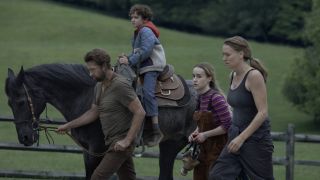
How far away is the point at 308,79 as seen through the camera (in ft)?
117

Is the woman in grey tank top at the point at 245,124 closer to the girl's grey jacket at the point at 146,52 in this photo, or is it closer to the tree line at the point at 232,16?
the girl's grey jacket at the point at 146,52

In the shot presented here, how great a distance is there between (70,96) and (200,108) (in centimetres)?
166

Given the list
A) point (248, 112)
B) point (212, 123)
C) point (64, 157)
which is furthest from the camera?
point (64, 157)

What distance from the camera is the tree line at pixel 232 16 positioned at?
74688mm

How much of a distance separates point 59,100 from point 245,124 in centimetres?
258

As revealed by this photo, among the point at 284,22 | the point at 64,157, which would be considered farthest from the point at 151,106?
the point at 284,22

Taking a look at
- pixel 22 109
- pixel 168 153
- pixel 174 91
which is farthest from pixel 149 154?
pixel 22 109

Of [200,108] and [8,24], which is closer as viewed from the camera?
[200,108]

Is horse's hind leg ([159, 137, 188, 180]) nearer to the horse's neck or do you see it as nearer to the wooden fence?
the horse's neck

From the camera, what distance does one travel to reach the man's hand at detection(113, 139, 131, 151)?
7.55 meters

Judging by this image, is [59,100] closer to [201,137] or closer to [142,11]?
[142,11]

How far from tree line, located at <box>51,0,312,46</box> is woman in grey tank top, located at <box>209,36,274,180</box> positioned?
64.0m

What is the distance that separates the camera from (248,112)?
23.5 feet

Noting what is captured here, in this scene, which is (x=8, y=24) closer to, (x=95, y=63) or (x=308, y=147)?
(x=308, y=147)
